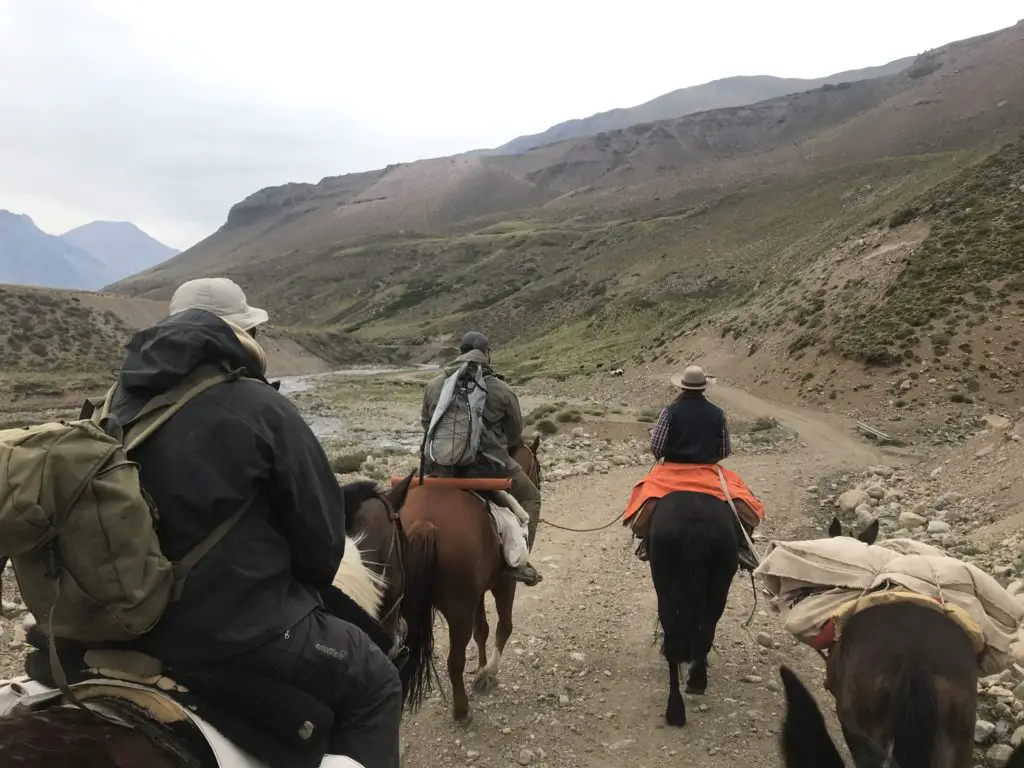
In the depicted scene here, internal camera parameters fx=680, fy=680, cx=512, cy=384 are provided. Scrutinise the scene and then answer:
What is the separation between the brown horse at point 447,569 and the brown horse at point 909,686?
89.8 inches

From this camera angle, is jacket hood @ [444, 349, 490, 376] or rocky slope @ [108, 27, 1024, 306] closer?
jacket hood @ [444, 349, 490, 376]

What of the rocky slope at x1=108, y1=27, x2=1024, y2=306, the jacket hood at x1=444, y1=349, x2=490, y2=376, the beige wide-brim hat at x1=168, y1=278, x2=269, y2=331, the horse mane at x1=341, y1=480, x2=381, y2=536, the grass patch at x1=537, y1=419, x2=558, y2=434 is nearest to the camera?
the beige wide-brim hat at x1=168, y1=278, x2=269, y2=331

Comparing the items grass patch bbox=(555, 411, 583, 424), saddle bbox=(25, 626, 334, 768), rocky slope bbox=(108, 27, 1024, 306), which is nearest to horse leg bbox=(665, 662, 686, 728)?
saddle bbox=(25, 626, 334, 768)

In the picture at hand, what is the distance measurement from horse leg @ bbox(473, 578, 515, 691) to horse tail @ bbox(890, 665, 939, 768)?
3114 millimetres

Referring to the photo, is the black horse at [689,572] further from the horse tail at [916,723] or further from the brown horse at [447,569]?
the horse tail at [916,723]

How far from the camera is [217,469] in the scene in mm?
2074

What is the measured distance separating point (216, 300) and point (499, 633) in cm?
414

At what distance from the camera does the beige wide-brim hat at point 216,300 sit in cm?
244

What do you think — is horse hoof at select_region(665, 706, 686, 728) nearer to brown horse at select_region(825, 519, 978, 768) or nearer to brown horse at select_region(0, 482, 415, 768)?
brown horse at select_region(825, 519, 978, 768)

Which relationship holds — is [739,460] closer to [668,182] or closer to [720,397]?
[720,397]

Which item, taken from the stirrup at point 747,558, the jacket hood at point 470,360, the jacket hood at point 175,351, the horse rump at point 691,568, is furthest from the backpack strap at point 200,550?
the stirrup at point 747,558

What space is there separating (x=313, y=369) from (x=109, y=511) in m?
63.9

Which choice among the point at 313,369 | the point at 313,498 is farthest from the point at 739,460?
the point at 313,369

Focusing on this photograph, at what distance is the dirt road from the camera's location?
466 centimetres
